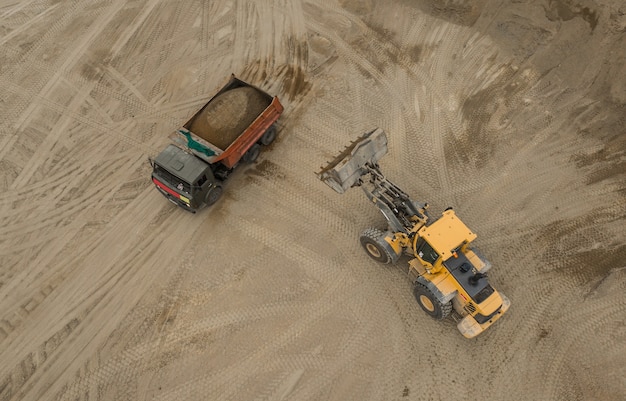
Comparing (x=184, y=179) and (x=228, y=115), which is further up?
(x=228, y=115)

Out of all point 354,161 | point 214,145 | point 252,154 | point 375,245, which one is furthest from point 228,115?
point 375,245

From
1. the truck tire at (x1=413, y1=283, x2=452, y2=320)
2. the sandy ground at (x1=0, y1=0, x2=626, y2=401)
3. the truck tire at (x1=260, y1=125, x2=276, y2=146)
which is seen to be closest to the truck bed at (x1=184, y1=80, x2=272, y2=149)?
the truck tire at (x1=260, y1=125, x2=276, y2=146)

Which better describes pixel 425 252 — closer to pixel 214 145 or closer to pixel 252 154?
pixel 252 154

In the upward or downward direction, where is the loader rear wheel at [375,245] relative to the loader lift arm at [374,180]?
downward

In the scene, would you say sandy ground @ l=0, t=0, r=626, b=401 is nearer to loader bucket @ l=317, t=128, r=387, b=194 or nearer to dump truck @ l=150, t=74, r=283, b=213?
dump truck @ l=150, t=74, r=283, b=213

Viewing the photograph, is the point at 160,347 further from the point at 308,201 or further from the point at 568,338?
the point at 568,338

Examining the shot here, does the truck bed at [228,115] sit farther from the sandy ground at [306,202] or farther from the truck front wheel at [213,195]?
the sandy ground at [306,202]

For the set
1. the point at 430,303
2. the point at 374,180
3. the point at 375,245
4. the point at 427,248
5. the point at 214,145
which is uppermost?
the point at 374,180

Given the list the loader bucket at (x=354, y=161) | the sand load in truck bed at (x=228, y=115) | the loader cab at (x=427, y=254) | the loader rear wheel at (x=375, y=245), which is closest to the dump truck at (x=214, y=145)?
the sand load in truck bed at (x=228, y=115)
